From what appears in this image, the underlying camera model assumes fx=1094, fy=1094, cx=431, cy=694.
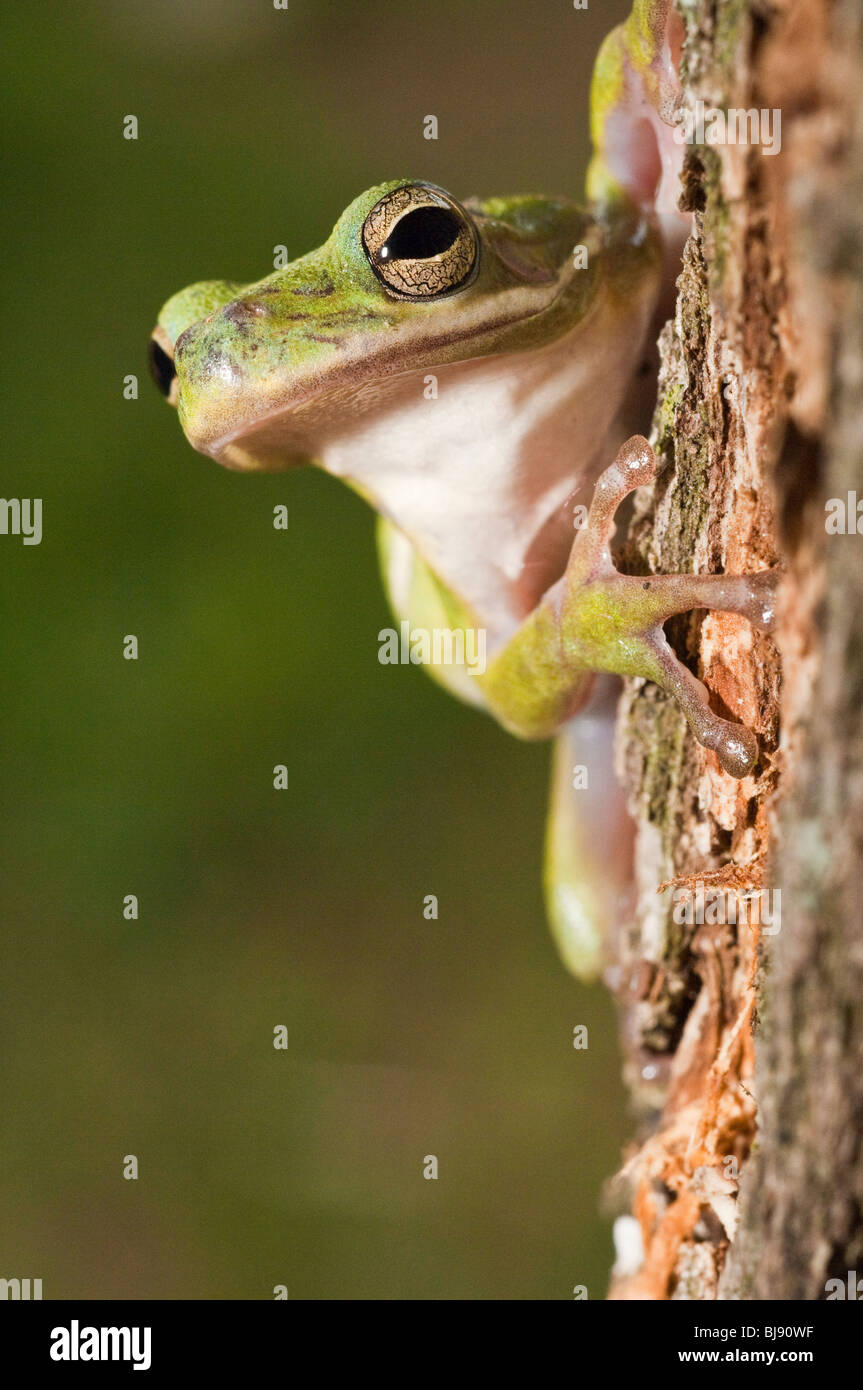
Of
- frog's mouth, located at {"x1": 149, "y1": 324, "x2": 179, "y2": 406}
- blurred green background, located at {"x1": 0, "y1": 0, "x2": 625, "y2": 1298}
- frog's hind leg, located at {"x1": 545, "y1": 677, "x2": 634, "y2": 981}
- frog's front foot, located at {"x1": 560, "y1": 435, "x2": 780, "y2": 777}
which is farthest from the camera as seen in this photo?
blurred green background, located at {"x1": 0, "y1": 0, "x2": 625, "y2": 1298}

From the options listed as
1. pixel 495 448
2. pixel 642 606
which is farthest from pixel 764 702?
pixel 495 448

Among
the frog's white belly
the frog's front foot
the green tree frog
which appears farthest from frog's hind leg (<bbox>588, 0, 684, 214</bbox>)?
the frog's front foot

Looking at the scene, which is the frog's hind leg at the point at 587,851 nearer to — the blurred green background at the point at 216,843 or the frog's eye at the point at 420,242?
the frog's eye at the point at 420,242

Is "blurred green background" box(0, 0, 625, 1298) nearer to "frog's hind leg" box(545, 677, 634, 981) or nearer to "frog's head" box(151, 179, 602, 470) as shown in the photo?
"frog's hind leg" box(545, 677, 634, 981)

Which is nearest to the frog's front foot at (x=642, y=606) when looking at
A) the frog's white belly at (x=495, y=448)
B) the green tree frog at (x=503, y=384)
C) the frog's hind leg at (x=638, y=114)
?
the green tree frog at (x=503, y=384)

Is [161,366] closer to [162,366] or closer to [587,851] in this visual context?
[162,366]

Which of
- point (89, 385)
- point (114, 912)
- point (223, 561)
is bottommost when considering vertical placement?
point (114, 912)
